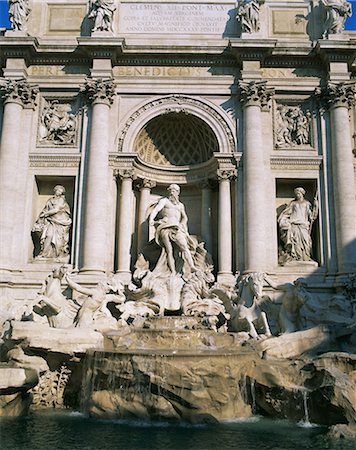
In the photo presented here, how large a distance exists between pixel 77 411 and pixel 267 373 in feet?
14.0

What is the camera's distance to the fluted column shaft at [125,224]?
629 inches

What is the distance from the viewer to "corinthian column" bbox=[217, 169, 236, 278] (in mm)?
15719

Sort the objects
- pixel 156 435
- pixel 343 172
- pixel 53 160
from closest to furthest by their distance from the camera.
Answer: pixel 156 435 < pixel 343 172 < pixel 53 160

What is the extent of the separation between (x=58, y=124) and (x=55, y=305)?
7285 millimetres

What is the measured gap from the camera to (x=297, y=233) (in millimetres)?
16109

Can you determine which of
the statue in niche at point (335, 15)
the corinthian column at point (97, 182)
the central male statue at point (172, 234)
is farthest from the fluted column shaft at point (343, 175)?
the corinthian column at point (97, 182)

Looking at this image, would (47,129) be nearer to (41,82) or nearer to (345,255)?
(41,82)

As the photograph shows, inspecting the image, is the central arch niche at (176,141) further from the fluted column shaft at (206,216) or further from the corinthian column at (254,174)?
the corinthian column at (254,174)

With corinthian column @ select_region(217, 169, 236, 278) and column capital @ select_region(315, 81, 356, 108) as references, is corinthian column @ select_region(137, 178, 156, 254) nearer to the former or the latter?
corinthian column @ select_region(217, 169, 236, 278)

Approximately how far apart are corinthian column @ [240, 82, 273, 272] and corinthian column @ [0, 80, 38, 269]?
24.8 ft

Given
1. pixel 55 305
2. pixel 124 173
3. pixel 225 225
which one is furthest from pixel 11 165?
pixel 225 225

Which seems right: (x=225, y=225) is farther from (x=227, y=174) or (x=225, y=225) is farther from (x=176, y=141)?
(x=176, y=141)

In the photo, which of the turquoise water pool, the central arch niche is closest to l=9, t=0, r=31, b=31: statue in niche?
the central arch niche

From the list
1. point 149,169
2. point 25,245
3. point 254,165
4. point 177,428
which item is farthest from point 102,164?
point 177,428
